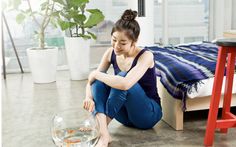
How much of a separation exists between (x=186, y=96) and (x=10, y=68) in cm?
296

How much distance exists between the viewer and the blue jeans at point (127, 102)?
183cm

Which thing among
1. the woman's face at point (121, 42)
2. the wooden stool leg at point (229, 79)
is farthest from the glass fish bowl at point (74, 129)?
the wooden stool leg at point (229, 79)

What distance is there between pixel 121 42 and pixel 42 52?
1938 millimetres

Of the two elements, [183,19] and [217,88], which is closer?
[217,88]

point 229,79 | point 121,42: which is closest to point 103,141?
point 121,42

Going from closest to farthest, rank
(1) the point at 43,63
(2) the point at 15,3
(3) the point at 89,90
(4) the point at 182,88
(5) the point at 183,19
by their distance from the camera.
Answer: (3) the point at 89,90, (4) the point at 182,88, (2) the point at 15,3, (1) the point at 43,63, (5) the point at 183,19

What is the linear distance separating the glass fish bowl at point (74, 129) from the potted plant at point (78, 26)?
1.99m

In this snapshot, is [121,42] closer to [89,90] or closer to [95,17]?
[89,90]

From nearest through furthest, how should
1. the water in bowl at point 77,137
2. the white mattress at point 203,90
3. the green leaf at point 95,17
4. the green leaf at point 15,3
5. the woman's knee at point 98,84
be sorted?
→ the water in bowl at point 77,137
the woman's knee at point 98,84
the white mattress at point 203,90
the green leaf at point 15,3
the green leaf at point 95,17

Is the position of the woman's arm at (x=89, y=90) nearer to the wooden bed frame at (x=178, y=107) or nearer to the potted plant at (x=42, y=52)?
the wooden bed frame at (x=178, y=107)

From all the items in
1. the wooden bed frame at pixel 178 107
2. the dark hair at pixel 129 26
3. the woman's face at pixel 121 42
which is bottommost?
the wooden bed frame at pixel 178 107

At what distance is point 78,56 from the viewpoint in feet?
12.2

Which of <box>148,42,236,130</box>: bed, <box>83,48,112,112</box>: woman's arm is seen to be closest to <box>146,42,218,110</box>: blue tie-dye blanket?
<box>148,42,236,130</box>: bed

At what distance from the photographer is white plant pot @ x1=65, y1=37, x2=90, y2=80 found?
3.67 metres
